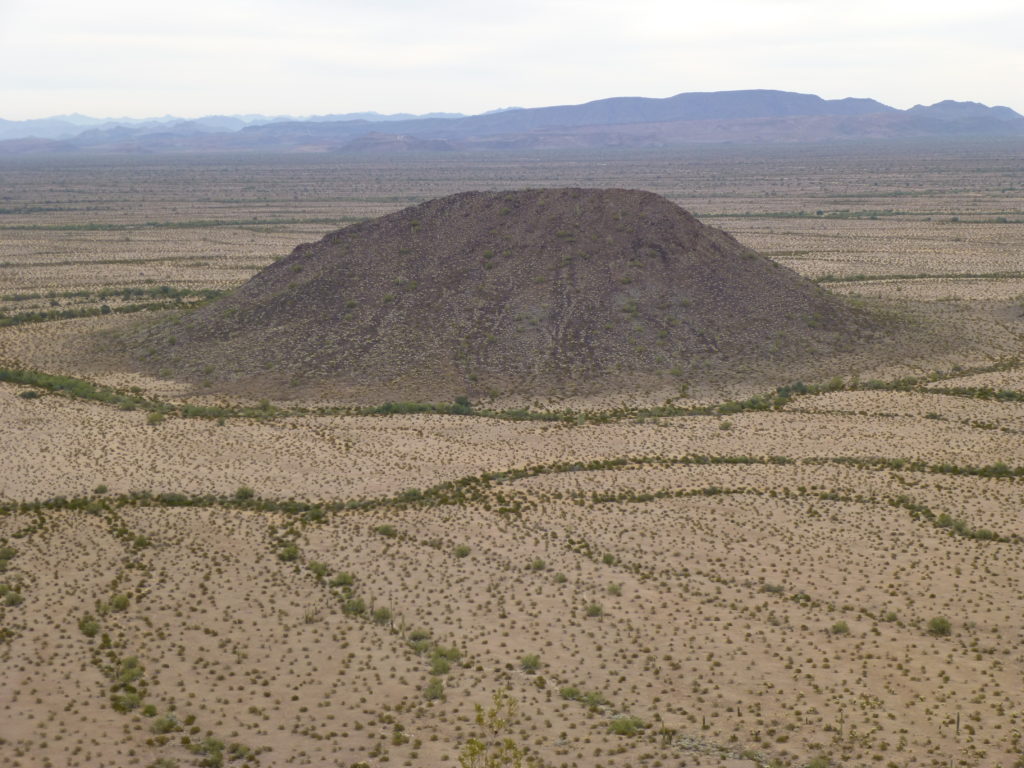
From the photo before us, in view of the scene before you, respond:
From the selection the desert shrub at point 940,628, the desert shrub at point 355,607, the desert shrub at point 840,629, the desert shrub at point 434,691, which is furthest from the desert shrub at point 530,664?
the desert shrub at point 940,628

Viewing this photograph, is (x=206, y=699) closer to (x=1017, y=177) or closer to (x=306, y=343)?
(x=306, y=343)

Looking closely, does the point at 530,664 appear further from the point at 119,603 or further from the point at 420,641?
the point at 119,603

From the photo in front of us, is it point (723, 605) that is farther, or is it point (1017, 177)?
point (1017, 177)

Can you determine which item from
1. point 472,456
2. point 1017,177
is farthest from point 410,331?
point 1017,177

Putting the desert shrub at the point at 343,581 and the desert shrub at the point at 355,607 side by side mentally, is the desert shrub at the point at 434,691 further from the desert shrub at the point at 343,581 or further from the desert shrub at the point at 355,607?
the desert shrub at the point at 343,581

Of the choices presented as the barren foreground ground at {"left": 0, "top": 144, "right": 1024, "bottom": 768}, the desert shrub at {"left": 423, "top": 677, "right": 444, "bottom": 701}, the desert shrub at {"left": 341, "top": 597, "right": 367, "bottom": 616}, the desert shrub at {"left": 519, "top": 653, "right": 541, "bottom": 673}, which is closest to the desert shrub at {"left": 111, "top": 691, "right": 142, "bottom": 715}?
the barren foreground ground at {"left": 0, "top": 144, "right": 1024, "bottom": 768}

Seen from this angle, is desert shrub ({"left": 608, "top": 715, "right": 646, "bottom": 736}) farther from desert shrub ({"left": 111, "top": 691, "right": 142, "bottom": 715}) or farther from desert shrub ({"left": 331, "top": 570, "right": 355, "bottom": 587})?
desert shrub ({"left": 111, "top": 691, "right": 142, "bottom": 715})
